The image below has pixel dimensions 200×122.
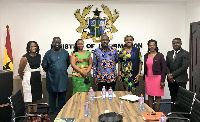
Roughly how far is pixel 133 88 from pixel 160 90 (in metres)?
0.51

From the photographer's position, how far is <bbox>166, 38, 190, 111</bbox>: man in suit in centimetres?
376

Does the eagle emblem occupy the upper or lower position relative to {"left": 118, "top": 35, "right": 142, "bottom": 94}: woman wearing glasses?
upper

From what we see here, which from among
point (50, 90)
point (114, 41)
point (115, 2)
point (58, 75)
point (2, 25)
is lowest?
point (50, 90)

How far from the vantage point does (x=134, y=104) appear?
2.54 m

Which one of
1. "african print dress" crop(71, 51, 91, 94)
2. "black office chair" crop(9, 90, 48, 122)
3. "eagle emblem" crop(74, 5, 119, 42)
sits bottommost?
"black office chair" crop(9, 90, 48, 122)

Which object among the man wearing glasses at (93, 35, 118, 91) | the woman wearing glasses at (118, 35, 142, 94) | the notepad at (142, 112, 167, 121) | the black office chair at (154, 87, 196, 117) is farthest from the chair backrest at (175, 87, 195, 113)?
the man wearing glasses at (93, 35, 118, 91)

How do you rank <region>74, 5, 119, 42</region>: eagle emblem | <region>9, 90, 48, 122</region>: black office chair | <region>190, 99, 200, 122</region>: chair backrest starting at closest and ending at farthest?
<region>190, 99, 200, 122</region>: chair backrest
<region>9, 90, 48, 122</region>: black office chair
<region>74, 5, 119, 42</region>: eagle emblem

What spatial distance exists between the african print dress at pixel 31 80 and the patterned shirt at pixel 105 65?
109 cm

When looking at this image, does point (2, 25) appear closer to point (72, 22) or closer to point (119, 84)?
point (72, 22)

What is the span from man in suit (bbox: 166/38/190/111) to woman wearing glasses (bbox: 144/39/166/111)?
8.0 inches

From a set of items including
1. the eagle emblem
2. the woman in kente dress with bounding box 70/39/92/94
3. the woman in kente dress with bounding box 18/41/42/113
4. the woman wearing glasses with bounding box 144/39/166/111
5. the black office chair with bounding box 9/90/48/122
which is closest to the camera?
the black office chair with bounding box 9/90/48/122

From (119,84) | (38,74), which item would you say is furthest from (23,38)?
(119,84)

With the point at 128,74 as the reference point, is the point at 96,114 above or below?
below

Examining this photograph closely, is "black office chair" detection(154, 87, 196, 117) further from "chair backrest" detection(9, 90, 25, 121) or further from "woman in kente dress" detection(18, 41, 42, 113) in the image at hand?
"woman in kente dress" detection(18, 41, 42, 113)
